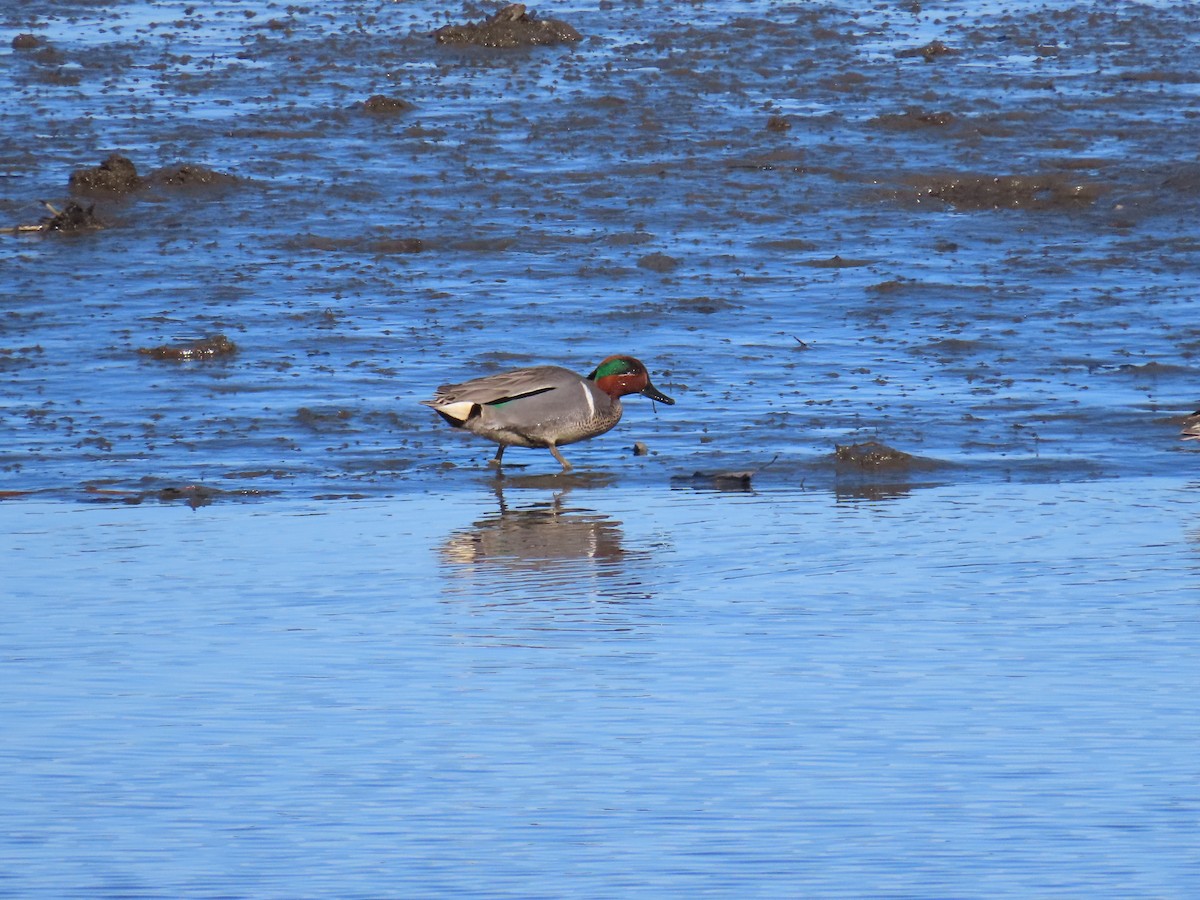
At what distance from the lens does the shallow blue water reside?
5825 millimetres

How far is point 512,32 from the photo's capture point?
2186cm

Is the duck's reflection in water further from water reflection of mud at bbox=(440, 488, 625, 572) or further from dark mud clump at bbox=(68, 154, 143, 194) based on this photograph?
dark mud clump at bbox=(68, 154, 143, 194)

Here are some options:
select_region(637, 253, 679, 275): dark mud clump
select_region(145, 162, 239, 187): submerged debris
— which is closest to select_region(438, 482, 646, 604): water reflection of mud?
select_region(637, 253, 679, 275): dark mud clump

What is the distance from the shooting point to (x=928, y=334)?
1355 cm

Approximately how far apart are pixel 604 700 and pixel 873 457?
4030mm

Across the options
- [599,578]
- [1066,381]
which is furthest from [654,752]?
[1066,381]

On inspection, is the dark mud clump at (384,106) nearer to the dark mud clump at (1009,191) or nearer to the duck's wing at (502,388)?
the dark mud clump at (1009,191)

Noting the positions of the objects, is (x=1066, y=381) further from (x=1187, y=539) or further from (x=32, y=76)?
(x=32, y=76)

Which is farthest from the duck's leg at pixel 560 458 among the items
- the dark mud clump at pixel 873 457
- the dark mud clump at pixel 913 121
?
the dark mud clump at pixel 913 121

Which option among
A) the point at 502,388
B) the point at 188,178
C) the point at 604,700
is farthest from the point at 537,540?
the point at 188,178

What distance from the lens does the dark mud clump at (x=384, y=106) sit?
1905 cm

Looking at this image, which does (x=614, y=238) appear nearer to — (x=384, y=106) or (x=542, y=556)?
(x=384, y=106)

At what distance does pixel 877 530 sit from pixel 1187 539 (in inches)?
49.4

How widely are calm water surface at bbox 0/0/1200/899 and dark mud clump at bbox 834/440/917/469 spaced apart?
0.17 ft
